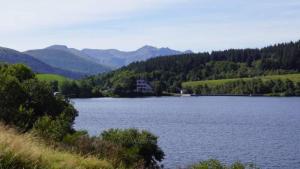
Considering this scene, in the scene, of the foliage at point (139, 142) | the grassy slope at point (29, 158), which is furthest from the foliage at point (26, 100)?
the grassy slope at point (29, 158)

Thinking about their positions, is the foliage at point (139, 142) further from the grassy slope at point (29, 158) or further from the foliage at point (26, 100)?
the grassy slope at point (29, 158)

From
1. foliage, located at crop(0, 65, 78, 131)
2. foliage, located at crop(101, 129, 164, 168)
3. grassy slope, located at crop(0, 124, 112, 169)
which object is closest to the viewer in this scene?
grassy slope, located at crop(0, 124, 112, 169)

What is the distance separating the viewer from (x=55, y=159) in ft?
36.4

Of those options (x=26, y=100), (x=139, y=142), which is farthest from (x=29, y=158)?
(x=26, y=100)

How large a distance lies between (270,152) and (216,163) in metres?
47.6

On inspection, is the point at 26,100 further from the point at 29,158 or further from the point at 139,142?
the point at 29,158

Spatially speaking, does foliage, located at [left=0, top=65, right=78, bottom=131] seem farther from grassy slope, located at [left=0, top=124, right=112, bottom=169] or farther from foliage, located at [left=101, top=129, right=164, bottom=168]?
grassy slope, located at [left=0, top=124, right=112, bottom=169]

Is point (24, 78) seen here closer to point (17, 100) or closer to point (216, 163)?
point (17, 100)

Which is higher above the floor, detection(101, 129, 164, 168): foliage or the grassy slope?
the grassy slope

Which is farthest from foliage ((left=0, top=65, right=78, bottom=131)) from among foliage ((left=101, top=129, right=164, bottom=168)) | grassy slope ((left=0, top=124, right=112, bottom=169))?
grassy slope ((left=0, top=124, right=112, bottom=169))

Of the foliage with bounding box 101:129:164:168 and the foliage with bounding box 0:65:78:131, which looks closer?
the foliage with bounding box 0:65:78:131

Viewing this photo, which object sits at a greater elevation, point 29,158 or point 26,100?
point 26,100

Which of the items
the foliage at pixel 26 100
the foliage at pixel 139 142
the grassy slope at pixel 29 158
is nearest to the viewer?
the grassy slope at pixel 29 158

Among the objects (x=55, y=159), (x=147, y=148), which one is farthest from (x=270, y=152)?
(x=55, y=159)
